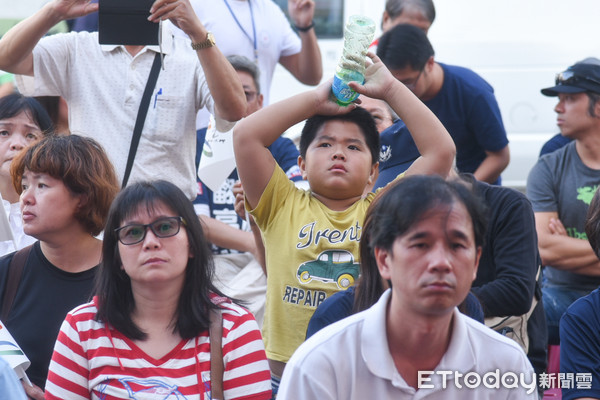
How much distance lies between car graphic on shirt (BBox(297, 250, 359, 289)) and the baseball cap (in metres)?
2.53

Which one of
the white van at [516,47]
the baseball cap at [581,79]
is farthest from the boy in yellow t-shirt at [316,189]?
the white van at [516,47]

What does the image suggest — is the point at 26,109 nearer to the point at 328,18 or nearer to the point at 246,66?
the point at 246,66

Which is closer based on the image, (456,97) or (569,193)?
(569,193)

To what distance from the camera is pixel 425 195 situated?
248cm

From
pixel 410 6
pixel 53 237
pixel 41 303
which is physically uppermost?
pixel 410 6

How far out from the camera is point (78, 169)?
375 cm

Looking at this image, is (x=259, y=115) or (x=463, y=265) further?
(x=259, y=115)

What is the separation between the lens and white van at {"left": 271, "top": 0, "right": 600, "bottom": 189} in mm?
7016

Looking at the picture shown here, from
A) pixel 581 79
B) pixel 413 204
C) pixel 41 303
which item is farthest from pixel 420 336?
pixel 581 79

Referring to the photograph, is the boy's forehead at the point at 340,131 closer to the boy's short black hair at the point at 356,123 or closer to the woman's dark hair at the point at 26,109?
the boy's short black hair at the point at 356,123

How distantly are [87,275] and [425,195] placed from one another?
1666 mm

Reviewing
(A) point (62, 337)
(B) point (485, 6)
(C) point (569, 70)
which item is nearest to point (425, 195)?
(A) point (62, 337)

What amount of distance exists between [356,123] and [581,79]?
7.67 ft

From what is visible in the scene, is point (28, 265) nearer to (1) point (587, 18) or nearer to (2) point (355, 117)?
(2) point (355, 117)
